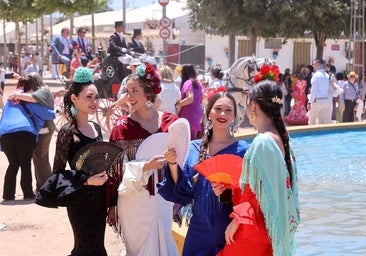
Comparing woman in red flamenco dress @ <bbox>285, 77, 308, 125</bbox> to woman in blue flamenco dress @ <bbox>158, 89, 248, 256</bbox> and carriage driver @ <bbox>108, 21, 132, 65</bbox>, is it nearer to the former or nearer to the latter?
carriage driver @ <bbox>108, 21, 132, 65</bbox>

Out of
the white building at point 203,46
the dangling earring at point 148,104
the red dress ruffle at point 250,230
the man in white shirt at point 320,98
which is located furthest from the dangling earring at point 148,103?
the white building at point 203,46

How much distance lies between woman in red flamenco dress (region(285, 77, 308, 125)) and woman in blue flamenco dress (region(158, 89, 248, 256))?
50.6ft

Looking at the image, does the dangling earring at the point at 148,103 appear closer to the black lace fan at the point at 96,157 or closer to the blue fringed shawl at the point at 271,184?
the black lace fan at the point at 96,157

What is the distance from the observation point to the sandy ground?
7398 millimetres

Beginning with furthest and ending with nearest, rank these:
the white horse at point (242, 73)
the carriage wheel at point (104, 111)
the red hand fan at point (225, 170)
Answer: the white horse at point (242, 73)
the carriage wheel at point (104, 111)
the red hand fan at point (225, 170)

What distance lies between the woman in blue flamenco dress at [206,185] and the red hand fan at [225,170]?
203 mm

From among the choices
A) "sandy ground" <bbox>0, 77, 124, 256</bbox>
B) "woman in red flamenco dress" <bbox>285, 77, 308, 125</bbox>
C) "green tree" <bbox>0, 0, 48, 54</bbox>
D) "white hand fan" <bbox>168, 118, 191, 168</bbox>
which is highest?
"green tree" <bbox>0, 0, 48, 54</bbox>

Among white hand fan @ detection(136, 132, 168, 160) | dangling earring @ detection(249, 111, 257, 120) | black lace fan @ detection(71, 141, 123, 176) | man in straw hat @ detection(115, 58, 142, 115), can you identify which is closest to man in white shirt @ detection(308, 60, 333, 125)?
man in straw hat @ detection(115, 58, 142, 115)

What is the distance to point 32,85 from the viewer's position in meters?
9.70

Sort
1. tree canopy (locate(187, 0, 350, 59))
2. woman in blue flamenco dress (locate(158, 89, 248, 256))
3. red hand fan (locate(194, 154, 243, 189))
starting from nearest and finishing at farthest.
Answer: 1. red hand fan (locate(194, 154, 243, 189))
2. woman in blue flamenco dress (locate(158, 89, 248, 256))
3. tree canopy (locate(187, 0, 350, 59))

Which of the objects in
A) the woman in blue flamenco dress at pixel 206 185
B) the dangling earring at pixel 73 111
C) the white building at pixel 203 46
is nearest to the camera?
the woman in blue flamenco dress at pixel 206 185

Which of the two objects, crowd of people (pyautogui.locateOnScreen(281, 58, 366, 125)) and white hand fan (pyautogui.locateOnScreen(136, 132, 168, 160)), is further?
crowd of people (pyautogui.locateOnScreen(281, 58, 366, 125))

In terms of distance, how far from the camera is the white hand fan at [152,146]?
5.46 metres

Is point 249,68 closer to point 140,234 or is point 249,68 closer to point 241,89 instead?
point 241,89
